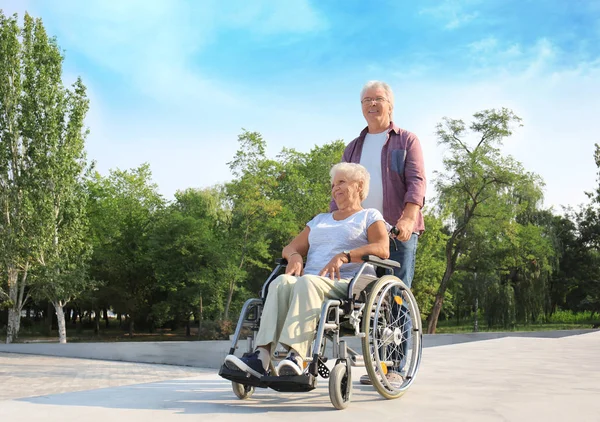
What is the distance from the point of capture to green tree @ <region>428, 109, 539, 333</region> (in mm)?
19453

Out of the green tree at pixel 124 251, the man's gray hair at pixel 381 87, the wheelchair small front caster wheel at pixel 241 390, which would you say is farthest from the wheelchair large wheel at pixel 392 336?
the green tree at pixel 124 251

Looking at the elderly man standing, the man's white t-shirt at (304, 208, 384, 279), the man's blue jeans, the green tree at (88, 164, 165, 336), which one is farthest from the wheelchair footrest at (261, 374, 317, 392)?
the green tree at (88, 164, 165, 336)

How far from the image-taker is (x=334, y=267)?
2.66m

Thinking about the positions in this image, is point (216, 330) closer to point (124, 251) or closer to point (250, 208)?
point (250, 208)

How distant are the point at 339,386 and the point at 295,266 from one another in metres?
0.64

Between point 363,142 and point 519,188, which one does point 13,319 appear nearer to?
point 519,188

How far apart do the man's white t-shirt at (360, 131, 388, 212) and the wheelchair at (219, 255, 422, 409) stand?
602 mm

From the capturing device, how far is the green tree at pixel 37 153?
20594 mm

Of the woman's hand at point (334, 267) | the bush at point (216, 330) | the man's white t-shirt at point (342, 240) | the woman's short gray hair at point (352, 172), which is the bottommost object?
the bush at point (216, 330)

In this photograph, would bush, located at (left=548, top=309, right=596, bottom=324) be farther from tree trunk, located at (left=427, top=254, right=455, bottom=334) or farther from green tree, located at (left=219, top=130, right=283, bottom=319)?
green tree, located at (left=219, top=130, right=283, bottom=319)

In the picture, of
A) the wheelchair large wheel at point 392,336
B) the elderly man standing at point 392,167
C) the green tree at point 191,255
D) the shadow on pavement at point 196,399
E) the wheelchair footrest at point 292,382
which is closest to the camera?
the wheelchair footrest at point 292,382

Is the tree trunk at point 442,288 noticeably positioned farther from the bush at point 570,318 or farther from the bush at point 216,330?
the bush at point 570,318

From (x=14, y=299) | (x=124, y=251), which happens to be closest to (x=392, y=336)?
(x=14, y=299)

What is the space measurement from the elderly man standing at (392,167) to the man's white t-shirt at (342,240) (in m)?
0.45
